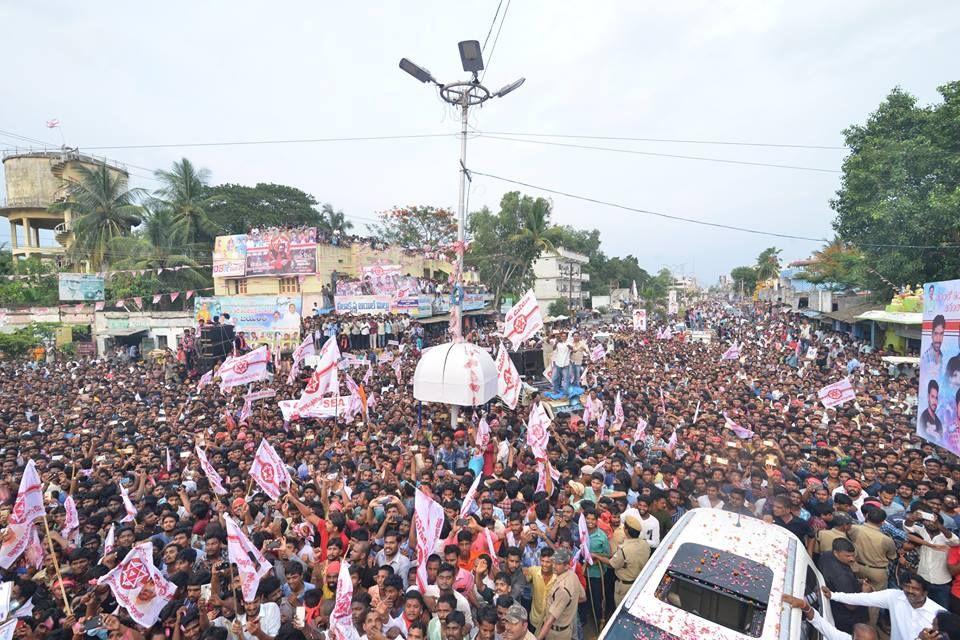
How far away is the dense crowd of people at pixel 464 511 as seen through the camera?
437 cm

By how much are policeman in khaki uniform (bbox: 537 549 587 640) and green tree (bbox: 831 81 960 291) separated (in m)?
16.4

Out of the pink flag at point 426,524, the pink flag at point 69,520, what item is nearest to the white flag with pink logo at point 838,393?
the pink flag at point 426,524

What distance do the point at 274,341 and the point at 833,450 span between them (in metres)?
24.9

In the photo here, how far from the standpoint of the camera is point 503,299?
1759 inches

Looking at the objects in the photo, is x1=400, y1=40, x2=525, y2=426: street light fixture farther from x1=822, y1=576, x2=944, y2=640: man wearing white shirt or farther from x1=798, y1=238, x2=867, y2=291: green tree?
x1=798, y1=238, x2=867, y2=291: green tree

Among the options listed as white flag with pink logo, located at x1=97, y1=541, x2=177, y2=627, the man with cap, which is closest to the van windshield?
the man with cap

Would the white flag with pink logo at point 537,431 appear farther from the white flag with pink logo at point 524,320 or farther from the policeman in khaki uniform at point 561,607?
the policeman in khaki uniform at point 561,607

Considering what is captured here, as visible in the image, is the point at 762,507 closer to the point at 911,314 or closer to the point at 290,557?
the point at 290,557

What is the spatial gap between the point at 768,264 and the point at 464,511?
9634cm

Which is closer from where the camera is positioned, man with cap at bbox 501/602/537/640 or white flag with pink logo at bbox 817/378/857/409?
man with cap at bbox 501/602/537/640

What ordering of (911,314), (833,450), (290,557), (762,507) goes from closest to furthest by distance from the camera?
(290,557) → (762,507) → (833,450) → (911,314)

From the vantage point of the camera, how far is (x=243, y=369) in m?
12.3

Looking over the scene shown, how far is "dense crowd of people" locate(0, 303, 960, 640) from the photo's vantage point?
4367mm

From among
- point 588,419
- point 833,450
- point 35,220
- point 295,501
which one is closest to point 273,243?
point 588,419
